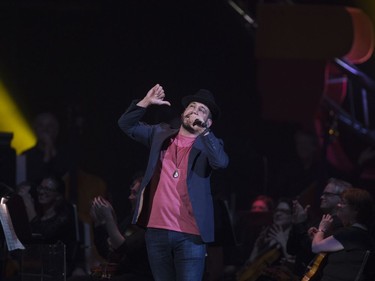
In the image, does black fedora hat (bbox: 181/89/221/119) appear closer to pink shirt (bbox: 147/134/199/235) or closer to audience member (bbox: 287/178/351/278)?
pink shirt (bbox: 147/134/199/235)

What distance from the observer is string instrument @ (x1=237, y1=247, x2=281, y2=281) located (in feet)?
27.3

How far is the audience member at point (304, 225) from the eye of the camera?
24.9 feet

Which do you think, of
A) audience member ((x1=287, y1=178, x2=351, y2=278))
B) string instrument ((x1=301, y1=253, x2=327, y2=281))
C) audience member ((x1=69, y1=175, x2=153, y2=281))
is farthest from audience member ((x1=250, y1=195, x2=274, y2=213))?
string instrument ((x1=301, y1=253, x2=327, y2=281))

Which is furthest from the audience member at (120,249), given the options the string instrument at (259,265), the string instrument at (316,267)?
the string instrument at (316,267)

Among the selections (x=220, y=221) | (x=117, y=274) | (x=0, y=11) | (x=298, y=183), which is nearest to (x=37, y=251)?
(x=117, y=274)

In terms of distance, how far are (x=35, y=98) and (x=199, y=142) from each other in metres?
5.46

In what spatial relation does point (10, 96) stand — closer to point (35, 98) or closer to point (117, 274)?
point (35, 98)

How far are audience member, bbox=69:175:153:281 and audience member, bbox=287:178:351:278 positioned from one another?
1.08 metres

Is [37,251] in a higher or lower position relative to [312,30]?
lower

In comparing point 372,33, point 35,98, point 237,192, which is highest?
point 372,33

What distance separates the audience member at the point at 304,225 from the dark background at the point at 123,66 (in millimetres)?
3087

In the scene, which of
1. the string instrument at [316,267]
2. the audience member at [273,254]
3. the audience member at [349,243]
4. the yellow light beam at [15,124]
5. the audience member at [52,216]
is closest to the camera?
the audience member at [349,243]

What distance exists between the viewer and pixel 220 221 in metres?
8.08

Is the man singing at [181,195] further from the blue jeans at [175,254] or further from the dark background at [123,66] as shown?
the dark background at [123,66]
